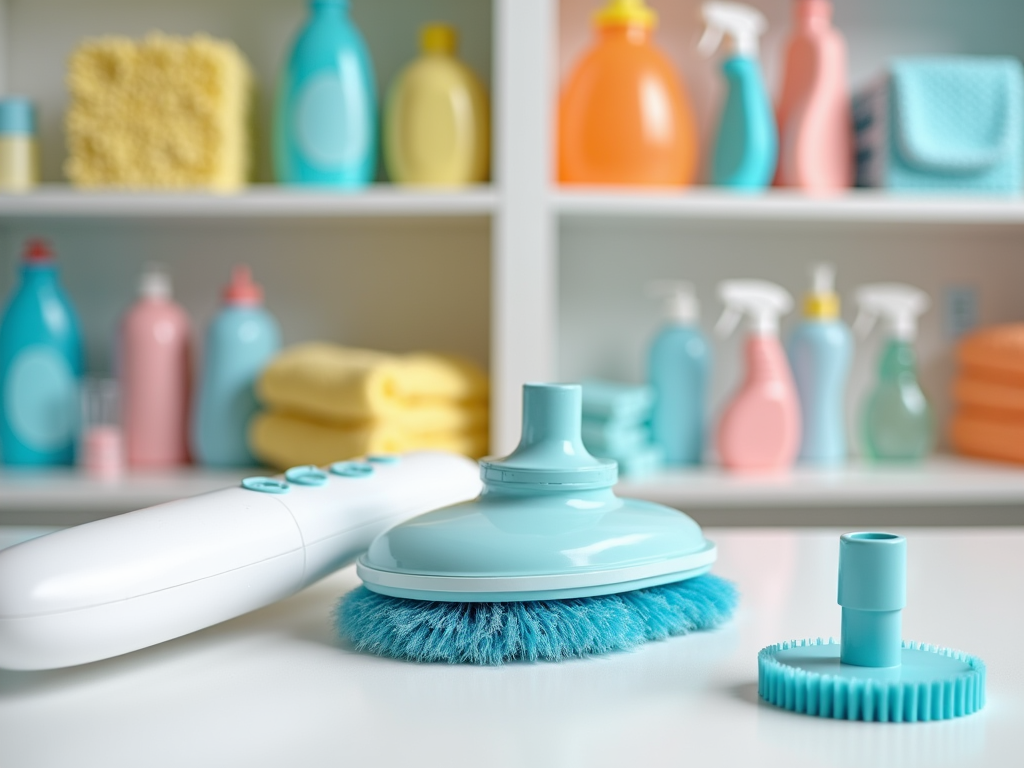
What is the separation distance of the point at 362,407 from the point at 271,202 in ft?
1.06

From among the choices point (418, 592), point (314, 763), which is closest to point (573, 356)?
point (418, 592)

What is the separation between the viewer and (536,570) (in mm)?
463

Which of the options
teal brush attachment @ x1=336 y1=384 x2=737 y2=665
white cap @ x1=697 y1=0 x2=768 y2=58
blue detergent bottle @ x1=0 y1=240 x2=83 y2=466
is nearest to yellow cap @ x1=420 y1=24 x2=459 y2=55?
white cap @ x1=697 y1=0 x2=768 y2=58

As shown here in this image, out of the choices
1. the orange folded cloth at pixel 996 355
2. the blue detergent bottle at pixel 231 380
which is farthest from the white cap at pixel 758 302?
the blue detergent bottle at pixel 231 380

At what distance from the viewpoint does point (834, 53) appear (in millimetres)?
1636

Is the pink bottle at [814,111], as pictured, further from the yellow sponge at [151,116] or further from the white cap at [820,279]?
the yellow sponge at [151,116]

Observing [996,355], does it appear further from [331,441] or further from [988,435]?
[331,441]

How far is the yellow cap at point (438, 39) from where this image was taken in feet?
5.28

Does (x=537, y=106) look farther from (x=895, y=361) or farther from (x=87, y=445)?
(x=87, y=445)

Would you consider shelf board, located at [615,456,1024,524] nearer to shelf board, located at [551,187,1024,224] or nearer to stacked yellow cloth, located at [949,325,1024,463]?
stacked yellow cloth, located at [949,325,1024,463]

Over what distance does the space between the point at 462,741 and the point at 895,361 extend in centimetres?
143

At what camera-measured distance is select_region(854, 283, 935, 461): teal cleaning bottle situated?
1.65 meters

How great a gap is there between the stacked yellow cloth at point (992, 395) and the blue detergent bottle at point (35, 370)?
132 centimetres

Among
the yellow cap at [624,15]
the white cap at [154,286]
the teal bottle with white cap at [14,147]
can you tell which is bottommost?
the white cap at [154,286]
